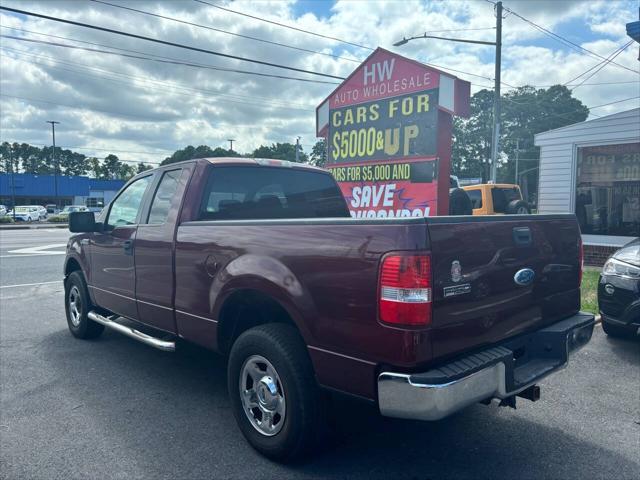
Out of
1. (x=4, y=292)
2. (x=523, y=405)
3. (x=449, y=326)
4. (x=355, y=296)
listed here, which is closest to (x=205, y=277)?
(x=355, y=296)

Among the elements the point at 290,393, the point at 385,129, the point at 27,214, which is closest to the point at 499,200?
the point at 385,129

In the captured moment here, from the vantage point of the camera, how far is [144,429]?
3533 mm

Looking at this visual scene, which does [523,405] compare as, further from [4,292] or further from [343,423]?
[4,292]

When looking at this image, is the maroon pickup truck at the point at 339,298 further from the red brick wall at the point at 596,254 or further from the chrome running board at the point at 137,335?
the red brick wall at the point at 596,254

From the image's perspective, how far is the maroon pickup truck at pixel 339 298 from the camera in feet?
7.98

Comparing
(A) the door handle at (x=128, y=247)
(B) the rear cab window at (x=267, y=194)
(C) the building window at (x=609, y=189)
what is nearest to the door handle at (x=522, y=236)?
(B) the rear cab window at (x=267, y=194)

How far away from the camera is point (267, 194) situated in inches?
173

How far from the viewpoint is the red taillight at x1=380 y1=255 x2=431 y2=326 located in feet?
7.83

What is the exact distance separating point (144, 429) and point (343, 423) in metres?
1.41

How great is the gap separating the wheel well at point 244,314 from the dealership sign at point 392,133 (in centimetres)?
452

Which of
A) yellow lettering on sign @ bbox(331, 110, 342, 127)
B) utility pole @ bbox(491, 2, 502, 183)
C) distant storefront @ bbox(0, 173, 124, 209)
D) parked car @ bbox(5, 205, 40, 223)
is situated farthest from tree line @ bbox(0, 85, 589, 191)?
yellow lettering on sign @ bbox(331, 110, 342, 127)

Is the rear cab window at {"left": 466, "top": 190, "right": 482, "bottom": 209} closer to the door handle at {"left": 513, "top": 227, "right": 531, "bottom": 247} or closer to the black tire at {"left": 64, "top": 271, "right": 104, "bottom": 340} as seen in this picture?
the black tire at {"left": 64, "top": 271, "right": 104, "bottom": 340}

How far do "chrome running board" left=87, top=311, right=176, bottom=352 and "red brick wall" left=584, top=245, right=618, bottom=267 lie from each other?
10817mm

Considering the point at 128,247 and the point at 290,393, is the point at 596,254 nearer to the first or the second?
the point at 128,247
